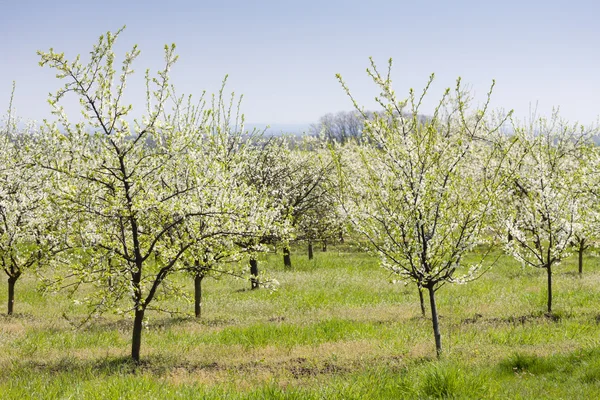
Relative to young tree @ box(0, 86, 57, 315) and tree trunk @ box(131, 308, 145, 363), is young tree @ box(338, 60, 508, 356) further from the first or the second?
young tree @ box(0, 86, 57, 315)

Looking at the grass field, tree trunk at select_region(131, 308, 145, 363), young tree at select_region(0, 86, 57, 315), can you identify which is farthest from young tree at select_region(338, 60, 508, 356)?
young tree at select_region(0, 86, 57, 315)

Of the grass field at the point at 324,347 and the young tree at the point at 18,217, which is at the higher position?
the young tree at the point at 18,217

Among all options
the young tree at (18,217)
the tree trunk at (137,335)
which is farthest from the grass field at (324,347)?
the young tree at (18,217)

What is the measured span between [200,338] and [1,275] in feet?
56.5

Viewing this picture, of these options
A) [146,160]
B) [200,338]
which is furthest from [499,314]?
[146,160]

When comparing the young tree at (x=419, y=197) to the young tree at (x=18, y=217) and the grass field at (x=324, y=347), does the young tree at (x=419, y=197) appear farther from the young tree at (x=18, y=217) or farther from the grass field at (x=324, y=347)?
the young tree at (x=18, y=217)

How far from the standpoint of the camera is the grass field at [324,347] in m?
7.62

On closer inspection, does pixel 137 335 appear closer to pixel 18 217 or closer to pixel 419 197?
pixel 419 197

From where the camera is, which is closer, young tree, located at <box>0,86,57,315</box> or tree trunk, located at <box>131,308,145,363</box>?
tree trunk, located at <box>131,308,145,363</box>

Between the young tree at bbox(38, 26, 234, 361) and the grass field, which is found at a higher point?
the young tree at bbox(38, 26, 234, 361)

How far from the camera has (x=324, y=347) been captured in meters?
11.5

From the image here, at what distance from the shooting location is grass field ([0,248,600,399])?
762 centimetres

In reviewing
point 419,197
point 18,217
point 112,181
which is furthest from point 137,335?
point 18,217

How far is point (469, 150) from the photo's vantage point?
9.37 metres
